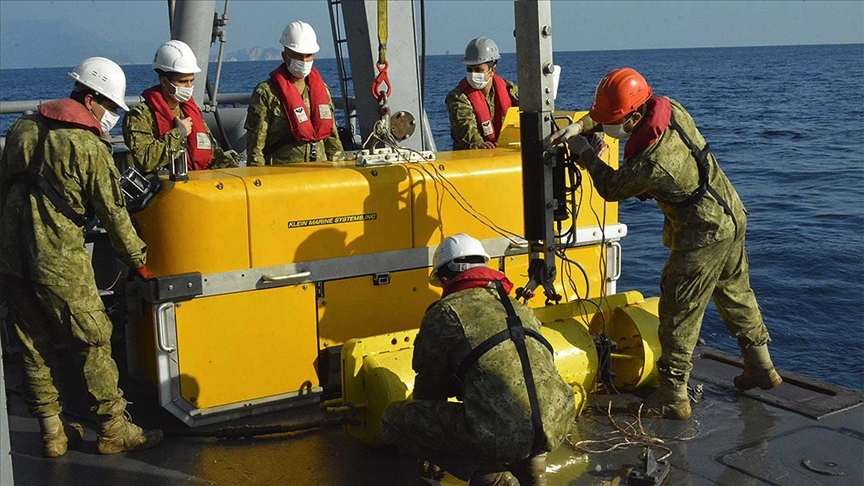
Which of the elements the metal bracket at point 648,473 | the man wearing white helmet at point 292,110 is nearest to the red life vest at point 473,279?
the metal bracket at point 648,473

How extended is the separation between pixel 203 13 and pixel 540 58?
13.8 ft

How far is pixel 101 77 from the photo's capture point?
191 inches

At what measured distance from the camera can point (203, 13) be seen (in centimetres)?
850

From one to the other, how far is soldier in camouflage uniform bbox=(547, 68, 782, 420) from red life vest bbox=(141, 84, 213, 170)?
2.42 meters

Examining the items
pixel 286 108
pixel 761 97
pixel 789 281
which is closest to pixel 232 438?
pixel 286 108

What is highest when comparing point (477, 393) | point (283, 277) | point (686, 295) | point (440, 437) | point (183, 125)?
point (183, 125)

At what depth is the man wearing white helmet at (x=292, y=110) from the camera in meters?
6.64

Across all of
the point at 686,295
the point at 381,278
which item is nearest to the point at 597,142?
the point at 686,295

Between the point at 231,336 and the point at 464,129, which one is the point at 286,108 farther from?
the point at 231,336

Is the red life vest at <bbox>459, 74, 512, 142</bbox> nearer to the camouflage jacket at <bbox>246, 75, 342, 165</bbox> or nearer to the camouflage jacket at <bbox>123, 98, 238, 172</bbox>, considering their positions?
the camouflage jacket at <bbox>246, 75, 342, 165</bbox>

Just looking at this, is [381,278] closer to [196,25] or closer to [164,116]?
[164,116]

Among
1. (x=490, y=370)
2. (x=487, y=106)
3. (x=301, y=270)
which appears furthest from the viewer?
(x=487, y=106)

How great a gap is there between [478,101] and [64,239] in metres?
3.66

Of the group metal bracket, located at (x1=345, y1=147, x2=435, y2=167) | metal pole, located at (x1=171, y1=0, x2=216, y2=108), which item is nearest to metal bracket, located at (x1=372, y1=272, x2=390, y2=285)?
Answer: metal bracket, located at (x1=345, y1=147, x2=435, y2=167)
